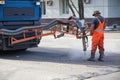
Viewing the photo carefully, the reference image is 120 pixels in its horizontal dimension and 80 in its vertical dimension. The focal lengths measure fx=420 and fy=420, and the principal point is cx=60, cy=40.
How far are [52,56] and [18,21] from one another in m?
1.93

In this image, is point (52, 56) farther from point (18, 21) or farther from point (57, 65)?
point (57, 65)

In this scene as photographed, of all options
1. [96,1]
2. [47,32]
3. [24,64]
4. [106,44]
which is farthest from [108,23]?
[24,64]

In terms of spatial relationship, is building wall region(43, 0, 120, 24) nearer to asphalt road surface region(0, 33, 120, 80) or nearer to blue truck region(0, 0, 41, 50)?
asphalt road surface region(0, 33, 120, 80)

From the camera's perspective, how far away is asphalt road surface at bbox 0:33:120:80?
12.1m

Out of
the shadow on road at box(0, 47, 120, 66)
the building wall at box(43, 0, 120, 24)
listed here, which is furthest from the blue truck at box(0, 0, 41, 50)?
the building wall at box(43, 0, 120, 24)

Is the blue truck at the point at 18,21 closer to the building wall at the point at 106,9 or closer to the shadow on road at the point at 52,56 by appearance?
the shadow on road at the point at 52,56

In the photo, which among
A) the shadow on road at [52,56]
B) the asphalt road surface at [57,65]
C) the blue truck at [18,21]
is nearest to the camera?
the asphalt road surface at [57,65]

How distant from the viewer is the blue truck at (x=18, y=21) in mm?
15984

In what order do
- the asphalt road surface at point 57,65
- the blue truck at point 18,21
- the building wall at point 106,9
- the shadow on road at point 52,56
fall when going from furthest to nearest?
1. the building wall at point 106,9
2. the blue truck at point 18,21
3. the shadow on road at point 52,56
4. the asphalt road surface at point 57,65

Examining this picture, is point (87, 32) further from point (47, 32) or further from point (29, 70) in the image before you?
point (29, 70)

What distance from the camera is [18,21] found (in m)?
16.6

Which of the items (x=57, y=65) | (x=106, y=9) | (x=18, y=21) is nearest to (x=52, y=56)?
(x=18, y=21)

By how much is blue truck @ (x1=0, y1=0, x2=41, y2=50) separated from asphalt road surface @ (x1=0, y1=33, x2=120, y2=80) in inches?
21.7

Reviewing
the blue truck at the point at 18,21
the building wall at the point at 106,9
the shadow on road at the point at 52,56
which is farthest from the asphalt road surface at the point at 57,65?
the building wall at the point at 106,9
